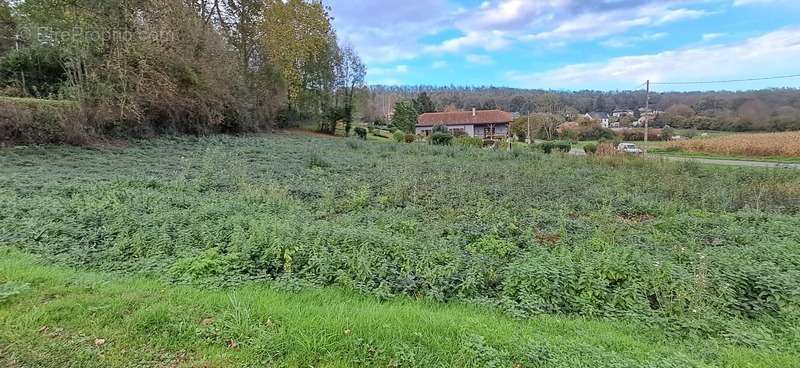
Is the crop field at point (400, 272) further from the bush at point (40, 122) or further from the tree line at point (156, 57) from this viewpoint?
the tree line at point (156, 57)

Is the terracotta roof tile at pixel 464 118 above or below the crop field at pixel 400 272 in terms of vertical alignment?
above

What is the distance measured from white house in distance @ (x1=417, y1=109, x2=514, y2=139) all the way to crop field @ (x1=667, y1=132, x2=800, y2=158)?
27.5 m

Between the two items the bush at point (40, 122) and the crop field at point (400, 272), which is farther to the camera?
the bush at point (40, 122)

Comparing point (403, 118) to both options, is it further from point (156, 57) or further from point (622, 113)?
point (156, 57)

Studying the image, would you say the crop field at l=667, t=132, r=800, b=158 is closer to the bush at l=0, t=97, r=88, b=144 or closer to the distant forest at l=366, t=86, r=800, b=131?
the distant forest at l=366, t=86, r=800, b=131

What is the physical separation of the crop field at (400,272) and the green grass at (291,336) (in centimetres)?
2

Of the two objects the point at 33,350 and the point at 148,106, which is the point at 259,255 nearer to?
the point at 33,350

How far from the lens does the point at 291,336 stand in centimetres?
249

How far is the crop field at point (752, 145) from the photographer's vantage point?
74.7 ft

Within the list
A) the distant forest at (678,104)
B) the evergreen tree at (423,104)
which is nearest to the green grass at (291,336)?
the distant forest at (678,104)

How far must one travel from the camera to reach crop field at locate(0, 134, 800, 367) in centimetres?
247

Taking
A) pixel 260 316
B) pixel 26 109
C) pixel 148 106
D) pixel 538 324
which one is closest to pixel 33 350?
pixel 260 316

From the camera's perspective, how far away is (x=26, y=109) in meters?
12.2

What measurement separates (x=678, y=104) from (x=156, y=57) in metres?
33.1
